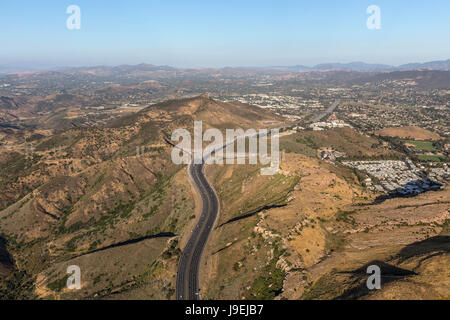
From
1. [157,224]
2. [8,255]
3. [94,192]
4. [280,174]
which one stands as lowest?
[8,255]

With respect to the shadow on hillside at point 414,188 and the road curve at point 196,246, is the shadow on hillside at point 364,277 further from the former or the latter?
the shadow on hillside at point 414,188

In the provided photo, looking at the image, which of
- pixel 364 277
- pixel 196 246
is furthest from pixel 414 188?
pixel 196 246

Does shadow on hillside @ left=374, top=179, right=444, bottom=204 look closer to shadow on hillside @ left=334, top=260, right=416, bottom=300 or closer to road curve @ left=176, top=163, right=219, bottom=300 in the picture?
shadow on hillside @ left=334, top=260, right=416, bottom=300

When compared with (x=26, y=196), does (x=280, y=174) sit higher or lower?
higher

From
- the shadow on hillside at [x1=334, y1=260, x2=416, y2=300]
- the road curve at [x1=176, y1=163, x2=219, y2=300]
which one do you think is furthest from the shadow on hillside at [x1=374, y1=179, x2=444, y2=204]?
the road curve at [x1=176, y1=163, x2=219, y2=300]

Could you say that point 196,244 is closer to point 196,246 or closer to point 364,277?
point 196,246

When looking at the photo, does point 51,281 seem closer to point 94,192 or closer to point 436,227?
point 94,192

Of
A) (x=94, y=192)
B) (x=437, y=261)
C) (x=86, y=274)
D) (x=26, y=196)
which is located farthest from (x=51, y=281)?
(x=437, y=261)
